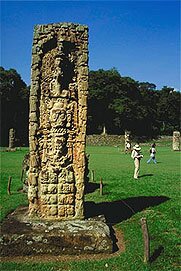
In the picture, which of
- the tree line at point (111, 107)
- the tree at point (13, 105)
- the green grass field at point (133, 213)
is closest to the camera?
the green grass field at point (133, 213)

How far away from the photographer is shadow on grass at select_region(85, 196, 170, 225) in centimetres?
950

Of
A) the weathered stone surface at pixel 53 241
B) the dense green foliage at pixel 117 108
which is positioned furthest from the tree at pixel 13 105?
the weathered stone surface at pixel 53 241

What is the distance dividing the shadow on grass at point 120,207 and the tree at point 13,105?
4076cm

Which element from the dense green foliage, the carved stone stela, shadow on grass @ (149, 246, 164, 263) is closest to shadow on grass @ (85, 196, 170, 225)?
the carved stone stela

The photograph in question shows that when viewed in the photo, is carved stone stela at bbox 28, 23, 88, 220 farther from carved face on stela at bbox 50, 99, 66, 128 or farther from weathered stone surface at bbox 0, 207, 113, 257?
weathered stone surface at bbox 0, 207, 113, 257

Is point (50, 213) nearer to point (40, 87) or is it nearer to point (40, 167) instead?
point (40, 167)

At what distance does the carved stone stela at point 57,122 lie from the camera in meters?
8.12

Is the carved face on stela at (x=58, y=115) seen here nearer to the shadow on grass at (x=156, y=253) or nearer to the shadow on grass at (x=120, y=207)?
the shadow on grass at (x=120, y=207)

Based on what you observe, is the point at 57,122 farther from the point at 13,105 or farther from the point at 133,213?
the point at 13,105

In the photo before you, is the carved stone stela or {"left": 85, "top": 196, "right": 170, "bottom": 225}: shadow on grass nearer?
the carved stone stela

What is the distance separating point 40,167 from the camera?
8.26 m

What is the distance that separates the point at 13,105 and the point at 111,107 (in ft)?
65.0

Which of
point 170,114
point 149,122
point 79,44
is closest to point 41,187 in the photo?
point 79,44

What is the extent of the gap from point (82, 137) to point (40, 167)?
1.30 metres
